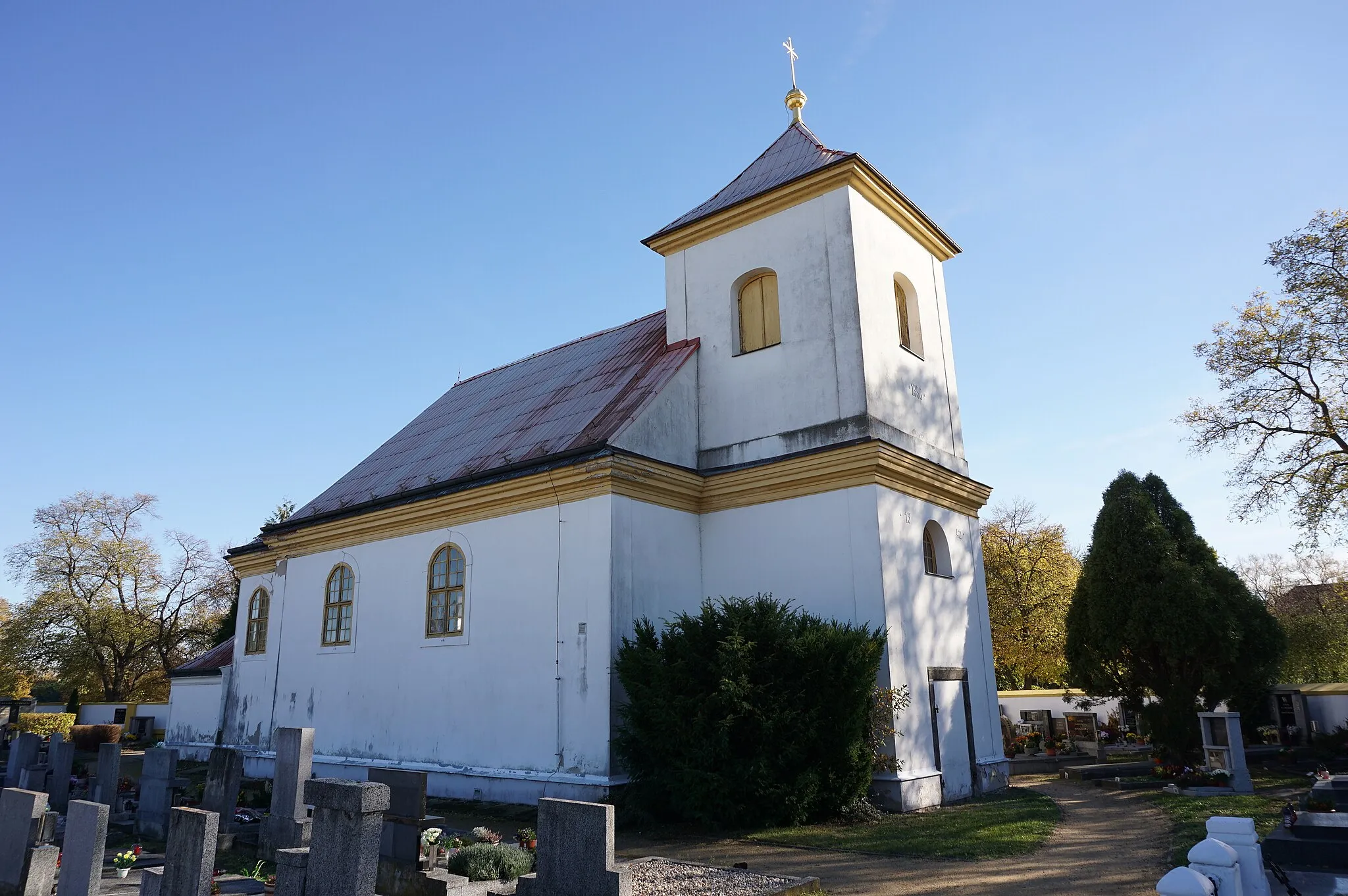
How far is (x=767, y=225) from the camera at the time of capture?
1695 centimetres

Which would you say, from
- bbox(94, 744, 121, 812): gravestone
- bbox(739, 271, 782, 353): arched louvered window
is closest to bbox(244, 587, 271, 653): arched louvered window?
bbox(94, 744, 121, 812): gravestone

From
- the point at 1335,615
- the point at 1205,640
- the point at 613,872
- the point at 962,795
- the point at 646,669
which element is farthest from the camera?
the point at 1335,615

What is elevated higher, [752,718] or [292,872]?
[752,718]

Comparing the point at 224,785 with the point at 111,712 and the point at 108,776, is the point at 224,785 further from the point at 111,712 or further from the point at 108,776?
the point at 111,712

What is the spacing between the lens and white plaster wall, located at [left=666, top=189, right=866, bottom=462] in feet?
50.3

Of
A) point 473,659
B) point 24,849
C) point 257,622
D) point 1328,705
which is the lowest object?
point 24,849

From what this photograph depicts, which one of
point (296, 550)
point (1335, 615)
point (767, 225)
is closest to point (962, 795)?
point (767, 225)

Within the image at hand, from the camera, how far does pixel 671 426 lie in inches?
635

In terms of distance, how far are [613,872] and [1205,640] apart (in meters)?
15.7

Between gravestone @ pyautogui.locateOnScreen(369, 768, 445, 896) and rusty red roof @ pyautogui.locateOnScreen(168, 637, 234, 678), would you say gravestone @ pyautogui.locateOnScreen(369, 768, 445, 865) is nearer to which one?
gravestone @ pyautogui.locateOnScreen(369, 768, 445, 896)

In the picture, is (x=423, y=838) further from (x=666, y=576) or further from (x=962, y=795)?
(x=962, y=795)

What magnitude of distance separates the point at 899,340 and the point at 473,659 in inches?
399

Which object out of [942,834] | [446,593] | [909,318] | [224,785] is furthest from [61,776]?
[909,318]

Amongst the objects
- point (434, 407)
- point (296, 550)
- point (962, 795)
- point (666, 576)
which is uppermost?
point (434, 407)
